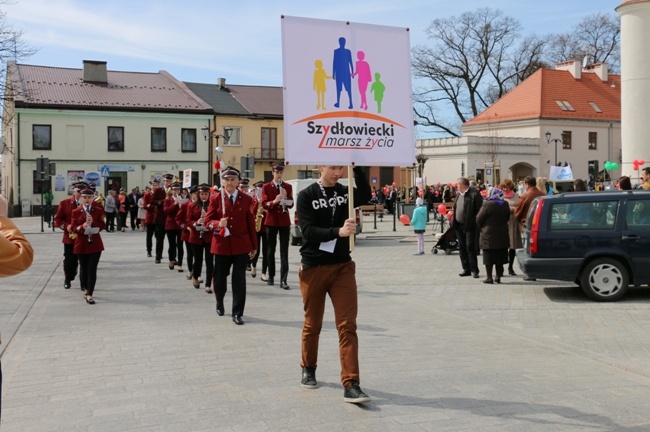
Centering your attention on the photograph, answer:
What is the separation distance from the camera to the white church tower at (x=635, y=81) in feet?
146

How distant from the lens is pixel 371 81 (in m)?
6.39

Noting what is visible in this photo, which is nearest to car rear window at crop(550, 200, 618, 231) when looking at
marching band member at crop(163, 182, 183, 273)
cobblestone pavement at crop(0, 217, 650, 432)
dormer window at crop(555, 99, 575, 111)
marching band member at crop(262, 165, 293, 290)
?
cobblestone pavement at crop(0, 217, 650, 432)

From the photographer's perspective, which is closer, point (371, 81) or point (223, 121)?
point (371, 81)

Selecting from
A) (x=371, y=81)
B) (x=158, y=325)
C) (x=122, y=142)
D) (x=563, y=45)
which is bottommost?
(x=158, y=325)

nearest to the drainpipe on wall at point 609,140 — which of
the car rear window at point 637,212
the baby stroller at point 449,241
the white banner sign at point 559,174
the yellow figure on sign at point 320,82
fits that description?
the white banner sign at point 559,174

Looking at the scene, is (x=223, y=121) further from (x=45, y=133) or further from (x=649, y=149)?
(x=649, y=149)

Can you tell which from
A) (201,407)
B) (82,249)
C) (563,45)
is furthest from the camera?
(563,45)

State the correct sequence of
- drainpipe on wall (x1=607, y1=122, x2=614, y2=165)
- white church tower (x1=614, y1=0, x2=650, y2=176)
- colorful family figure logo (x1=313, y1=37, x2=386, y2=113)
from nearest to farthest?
colorful family figure logo (x1=313, y1=37, x2=386, y2=113), white church tower (x1=614, y1=0, x2=650, y2=176), drainpipe on wall (x1=607, y1=122, x2=614, y2=165)

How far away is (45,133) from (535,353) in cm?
4789

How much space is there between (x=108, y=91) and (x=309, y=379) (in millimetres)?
51040

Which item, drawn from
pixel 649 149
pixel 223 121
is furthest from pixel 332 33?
pixel 223 121

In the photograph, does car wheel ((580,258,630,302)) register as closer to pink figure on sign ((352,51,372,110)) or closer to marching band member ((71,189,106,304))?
pink figure on sign ((352,51,372,110))

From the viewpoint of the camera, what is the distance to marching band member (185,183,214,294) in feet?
41.3

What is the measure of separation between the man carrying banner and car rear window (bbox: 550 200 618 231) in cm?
602
